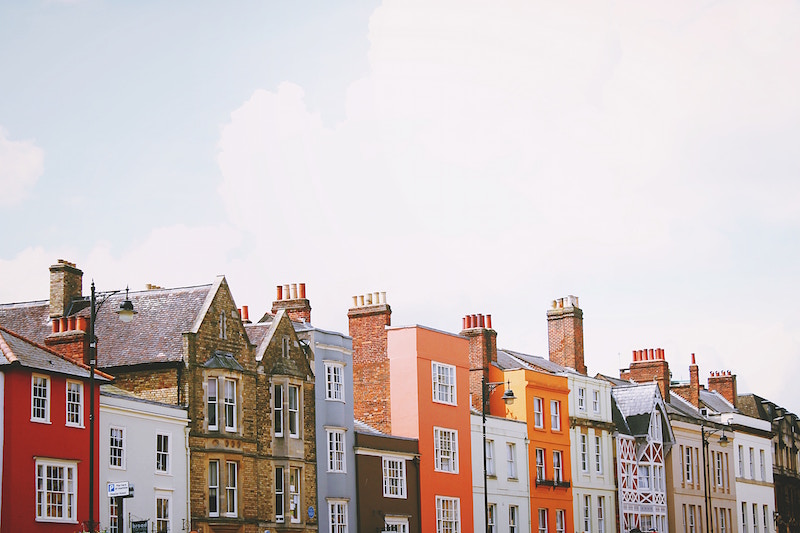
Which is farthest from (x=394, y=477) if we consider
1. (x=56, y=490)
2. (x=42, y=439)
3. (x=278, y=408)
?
(x=42, y=439)

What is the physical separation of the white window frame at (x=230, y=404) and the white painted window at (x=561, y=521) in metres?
25.4

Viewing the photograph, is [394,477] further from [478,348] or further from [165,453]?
[165,453]

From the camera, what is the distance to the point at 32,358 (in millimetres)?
43875

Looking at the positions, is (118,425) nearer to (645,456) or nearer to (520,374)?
(520,374)

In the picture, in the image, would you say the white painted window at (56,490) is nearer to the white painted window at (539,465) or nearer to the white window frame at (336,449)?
the white window frame at (336,449)

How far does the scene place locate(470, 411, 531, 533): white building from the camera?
222 feet

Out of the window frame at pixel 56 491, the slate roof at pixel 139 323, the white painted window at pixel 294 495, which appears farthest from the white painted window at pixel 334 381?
the window frame at pixel 56 491

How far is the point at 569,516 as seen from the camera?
73.6m

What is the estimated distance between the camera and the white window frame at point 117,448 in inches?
1854

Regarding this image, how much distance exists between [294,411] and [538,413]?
19422mm

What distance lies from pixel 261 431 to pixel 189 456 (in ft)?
15.3

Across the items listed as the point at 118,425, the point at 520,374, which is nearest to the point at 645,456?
the point at 520,374

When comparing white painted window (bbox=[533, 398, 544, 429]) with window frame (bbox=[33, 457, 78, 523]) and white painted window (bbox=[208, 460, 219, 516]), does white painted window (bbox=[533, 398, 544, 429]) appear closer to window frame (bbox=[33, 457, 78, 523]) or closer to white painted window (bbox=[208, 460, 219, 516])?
white painted window (bbox=[208, 460, 219, 516])

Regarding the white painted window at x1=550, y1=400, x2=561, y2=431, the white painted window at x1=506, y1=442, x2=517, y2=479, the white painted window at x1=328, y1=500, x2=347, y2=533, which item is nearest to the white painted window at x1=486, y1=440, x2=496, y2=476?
the white painted window at x1=506, y1=442, x2=517, y2=479
